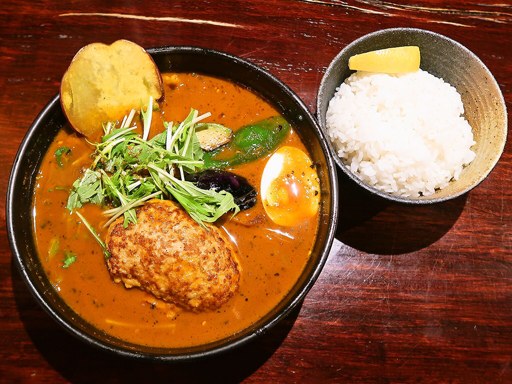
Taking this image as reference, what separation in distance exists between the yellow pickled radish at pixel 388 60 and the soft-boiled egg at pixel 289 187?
57 centimetres

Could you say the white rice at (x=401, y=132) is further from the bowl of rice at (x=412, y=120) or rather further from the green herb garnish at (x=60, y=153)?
the green herb garnish at (x=60, y=153)

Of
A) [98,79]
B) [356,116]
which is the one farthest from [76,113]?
[356,116]

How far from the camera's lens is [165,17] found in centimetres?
310

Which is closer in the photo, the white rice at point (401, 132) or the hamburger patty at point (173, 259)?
the hamburger patty at point (173, 259)

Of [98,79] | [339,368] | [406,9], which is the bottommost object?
[339,368]

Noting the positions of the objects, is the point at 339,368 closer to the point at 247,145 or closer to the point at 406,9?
the point at 247,145

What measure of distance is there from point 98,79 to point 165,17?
2.35ft

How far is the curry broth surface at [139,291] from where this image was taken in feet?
8.07

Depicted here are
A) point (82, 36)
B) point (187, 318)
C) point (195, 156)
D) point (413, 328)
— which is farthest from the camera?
point (82, 36)

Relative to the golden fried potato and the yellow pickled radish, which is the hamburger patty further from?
the yellow pickled radish

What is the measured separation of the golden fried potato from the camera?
8.41ft

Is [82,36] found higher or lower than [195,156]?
higher

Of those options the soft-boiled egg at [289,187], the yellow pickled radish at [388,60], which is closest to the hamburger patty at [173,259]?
the soft-boiled egg at [289,187]

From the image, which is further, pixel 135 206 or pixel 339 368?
pixel 339 368
